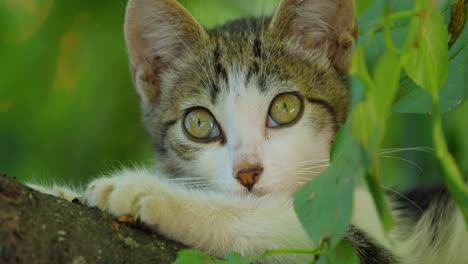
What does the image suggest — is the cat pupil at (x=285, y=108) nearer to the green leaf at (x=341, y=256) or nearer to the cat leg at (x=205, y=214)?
the cat leg at (x=205, y=214)

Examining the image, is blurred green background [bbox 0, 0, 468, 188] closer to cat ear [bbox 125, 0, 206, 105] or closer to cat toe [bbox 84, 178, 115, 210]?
cat ear [bbox 125, 0, 206, 105]

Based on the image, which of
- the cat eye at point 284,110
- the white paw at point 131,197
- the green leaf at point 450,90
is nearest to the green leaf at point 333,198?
the green leaf at point 450,90

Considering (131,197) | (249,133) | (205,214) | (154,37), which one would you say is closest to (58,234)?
(131,197)

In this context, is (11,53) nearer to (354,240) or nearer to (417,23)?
(354,240)

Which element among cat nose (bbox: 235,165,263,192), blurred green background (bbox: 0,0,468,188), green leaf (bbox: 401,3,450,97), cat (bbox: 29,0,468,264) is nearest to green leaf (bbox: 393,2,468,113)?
green leaf (bbox: 401,3,450,97)

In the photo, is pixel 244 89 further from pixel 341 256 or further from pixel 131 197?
pixel 341 256

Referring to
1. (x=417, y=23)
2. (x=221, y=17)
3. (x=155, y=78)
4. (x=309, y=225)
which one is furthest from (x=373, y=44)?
(x=221, y=17)
